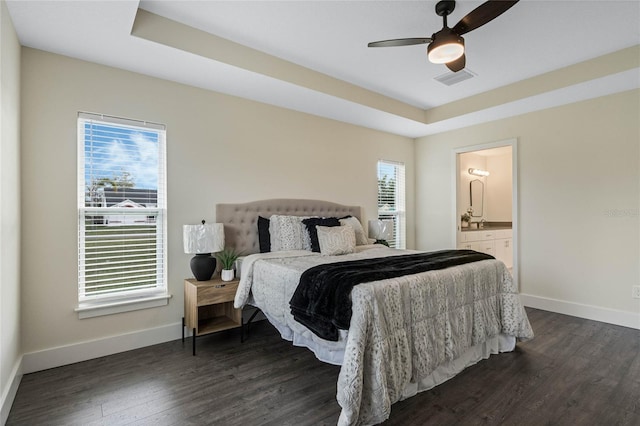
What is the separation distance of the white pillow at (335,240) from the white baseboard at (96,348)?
66.0 inches

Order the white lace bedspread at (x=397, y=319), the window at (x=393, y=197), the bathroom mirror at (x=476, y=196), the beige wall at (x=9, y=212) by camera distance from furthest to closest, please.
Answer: the bathroom mirror at (x=476, y=196)
the window at (x=393, y=197)
the beige wall at (x=9, y=212)
the white lace bedspread at (x=397, y=319)

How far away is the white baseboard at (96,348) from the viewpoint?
2537 mm

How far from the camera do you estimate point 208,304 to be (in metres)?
2.93

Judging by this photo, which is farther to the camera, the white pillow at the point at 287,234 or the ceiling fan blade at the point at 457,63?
the white pillow at the point at 287,234

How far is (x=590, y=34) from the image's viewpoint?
9.14ft

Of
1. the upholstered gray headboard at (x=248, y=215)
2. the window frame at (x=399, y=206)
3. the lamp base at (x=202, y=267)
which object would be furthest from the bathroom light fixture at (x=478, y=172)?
the lamp base at (x=202, y=267)

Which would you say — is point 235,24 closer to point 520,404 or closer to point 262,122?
point 262,122

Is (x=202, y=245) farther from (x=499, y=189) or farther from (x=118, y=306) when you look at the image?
(x=499, y=189)

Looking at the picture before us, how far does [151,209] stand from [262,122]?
1.63m

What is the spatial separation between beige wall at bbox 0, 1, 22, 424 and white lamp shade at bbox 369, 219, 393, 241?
3943 mm

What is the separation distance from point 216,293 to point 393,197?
3.58 m

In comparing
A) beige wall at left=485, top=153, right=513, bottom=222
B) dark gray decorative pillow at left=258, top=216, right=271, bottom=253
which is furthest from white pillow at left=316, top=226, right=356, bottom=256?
beige wall at left=485, top=153, right=513, bottom=222

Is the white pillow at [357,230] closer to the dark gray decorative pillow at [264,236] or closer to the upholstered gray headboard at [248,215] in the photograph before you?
the upholstered gray headboard at [248,215]

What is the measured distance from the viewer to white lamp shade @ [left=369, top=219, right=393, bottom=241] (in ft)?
15.6
